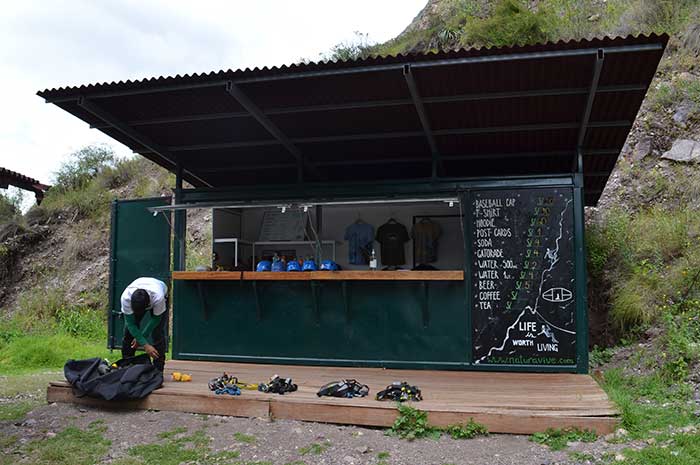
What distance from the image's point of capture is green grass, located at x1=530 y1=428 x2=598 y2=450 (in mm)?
4662

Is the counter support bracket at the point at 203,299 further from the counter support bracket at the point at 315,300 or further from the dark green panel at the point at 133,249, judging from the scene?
the counter support bracket at the point at 315,300

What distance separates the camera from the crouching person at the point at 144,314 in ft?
20.4

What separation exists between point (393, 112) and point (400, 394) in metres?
3.15

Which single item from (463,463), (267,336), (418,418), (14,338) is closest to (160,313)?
(267,336)

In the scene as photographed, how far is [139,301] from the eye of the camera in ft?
20.2

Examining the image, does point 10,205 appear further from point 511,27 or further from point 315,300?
point 511,27

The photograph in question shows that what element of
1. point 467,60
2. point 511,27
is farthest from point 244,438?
point 511,27

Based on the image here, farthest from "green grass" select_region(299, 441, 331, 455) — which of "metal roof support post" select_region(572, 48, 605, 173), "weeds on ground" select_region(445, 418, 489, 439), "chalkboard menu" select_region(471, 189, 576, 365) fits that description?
"metal roof support post" select_region(572, 48, 605, 173)

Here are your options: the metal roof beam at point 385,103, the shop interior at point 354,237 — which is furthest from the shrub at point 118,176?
the metal roof beam at point 385,103

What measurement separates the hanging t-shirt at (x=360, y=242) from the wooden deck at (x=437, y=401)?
8.37 feet

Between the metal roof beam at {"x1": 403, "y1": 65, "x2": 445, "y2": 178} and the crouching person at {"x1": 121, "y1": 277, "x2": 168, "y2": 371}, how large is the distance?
137 inches

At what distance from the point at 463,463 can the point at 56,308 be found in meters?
14.8

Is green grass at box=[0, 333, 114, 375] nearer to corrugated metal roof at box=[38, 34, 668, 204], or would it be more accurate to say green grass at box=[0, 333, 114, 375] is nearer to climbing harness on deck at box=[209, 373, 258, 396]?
corrugated metal roof at box=[38, 34, 668, 204]

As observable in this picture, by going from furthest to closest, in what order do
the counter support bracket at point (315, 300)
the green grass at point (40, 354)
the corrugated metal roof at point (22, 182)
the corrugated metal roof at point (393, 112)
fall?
the corrugated metal roof at point (22, 182) < the green grass at point (40, 354) < the counter support bracket at point (315, 300) < the corrugated metal roof at point (393, 112)
